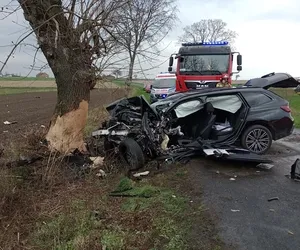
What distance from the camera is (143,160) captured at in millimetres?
7418

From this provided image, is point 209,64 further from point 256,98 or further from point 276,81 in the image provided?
point 256,98

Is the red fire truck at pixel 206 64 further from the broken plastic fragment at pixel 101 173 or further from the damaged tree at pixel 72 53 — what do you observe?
the broken plastic fragment at pixel 101 173

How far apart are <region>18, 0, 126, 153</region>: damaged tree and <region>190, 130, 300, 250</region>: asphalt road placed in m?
2.86

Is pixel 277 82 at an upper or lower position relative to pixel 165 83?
upper

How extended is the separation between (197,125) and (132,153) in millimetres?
1944

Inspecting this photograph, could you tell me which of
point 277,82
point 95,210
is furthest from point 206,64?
point 95,210

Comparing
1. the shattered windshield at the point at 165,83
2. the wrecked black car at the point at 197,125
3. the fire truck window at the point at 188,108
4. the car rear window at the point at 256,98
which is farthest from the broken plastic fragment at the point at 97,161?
the shattered windshield at the point at 165,83

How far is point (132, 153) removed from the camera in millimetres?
7352

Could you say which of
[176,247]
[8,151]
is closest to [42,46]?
[8,151]

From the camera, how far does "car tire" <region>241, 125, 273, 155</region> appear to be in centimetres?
847

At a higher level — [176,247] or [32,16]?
[32,16]

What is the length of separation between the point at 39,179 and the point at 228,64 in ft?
35.6

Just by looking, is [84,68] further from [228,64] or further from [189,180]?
[228,64]

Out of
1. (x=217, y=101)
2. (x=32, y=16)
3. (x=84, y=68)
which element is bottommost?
(x=217, y=101)
